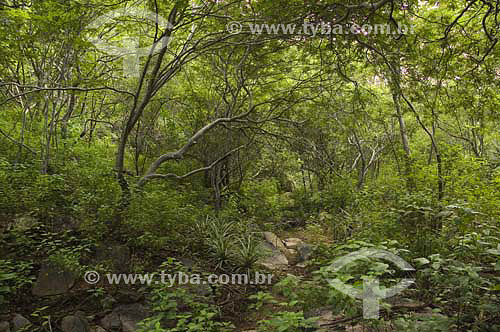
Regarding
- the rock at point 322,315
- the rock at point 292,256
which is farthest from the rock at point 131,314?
the rock at point 292,256

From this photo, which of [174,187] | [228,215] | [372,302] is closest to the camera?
[372,302]

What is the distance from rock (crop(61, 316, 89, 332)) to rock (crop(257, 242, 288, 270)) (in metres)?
2.83

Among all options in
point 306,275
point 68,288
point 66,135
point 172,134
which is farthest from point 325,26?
point 66,135

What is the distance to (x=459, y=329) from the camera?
Answer: 8.13 ft

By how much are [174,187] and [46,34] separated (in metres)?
3.81

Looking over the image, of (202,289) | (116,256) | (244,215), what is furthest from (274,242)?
(116,256)

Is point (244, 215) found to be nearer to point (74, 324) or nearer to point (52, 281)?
point (52, 281)

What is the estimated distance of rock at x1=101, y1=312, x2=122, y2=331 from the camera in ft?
12.0

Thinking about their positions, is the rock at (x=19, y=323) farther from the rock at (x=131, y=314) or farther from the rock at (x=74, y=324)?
the rock at (x=131, y=314)

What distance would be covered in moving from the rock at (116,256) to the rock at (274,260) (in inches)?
86.2

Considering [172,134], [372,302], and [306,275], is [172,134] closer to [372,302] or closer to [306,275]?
[306,275]

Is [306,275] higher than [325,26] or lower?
lower
